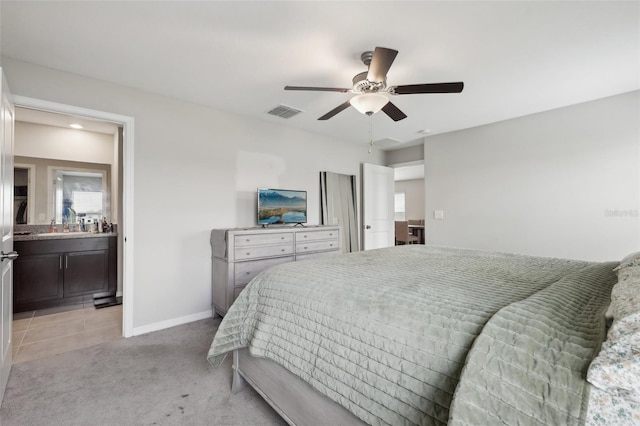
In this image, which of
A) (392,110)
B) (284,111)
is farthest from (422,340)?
(284,111)

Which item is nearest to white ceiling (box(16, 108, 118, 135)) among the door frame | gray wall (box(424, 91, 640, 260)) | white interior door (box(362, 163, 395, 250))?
the door frame

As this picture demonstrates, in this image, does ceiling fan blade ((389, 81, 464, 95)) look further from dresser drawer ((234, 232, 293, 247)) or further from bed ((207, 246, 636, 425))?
dresser drawer ((234, 232, 293, 247))

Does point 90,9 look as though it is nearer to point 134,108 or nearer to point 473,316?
point 134,108

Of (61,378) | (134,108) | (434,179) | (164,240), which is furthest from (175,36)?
(434,179)

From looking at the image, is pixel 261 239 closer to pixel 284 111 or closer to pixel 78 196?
pixel 284 111

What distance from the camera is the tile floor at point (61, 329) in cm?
246

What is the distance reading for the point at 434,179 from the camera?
452cm

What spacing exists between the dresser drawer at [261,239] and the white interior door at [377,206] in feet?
6.29

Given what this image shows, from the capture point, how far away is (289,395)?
1.42 metres

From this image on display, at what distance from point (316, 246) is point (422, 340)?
278cm

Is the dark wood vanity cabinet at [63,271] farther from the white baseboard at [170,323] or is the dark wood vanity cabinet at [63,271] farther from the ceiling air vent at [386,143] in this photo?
the ceiling air vent at [386,143]

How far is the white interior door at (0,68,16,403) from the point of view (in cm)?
174

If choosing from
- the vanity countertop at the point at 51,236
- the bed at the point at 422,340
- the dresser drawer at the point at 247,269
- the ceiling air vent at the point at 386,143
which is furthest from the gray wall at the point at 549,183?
the vanity countertop at the point at 51,236

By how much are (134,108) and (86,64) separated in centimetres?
50
